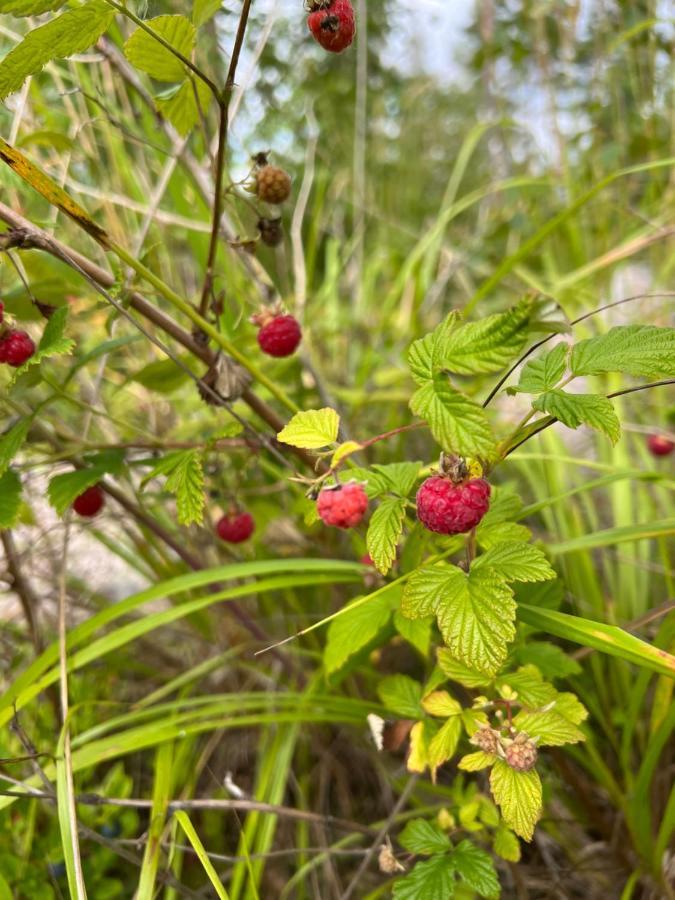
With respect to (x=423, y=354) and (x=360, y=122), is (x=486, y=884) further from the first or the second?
(x=360, y=122)

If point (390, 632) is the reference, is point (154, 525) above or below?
above

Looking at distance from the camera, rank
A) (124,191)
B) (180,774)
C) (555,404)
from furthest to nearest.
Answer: (124,191) < (180,774) < (555,404)

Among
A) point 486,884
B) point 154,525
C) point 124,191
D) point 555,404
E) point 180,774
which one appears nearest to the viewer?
point 555,404

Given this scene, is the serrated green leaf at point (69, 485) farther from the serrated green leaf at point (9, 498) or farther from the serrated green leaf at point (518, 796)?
the serrated green leaf at point (518, 796)

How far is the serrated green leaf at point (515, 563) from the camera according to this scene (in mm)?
409

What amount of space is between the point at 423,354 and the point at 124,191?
1.13m

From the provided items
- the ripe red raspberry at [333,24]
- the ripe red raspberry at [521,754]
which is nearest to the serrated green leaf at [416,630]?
the ripe red raspberry at [521,754]

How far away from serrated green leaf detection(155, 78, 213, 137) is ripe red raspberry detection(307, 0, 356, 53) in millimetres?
134

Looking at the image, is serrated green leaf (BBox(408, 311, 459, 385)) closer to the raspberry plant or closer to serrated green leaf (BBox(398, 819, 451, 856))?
the raspberry plant

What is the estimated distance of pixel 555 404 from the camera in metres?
0.38

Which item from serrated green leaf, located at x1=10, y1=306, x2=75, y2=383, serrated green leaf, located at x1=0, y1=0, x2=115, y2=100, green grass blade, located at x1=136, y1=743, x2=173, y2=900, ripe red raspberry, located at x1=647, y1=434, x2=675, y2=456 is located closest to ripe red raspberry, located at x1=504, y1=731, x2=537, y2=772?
green grass blade, located at x1=136, y1=743, x2=173, y2=900

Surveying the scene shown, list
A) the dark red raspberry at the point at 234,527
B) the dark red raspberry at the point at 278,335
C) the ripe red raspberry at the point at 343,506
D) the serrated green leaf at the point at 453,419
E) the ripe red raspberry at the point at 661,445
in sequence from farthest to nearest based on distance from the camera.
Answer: the ripe red raspberry at the point at 661,445, the dark red raspberry at the point at 234,527, the dark red raspberry at the point at 278,335, the ripe red raspberry at the point at 343,506, the serrated green leaf at the point at 453,419

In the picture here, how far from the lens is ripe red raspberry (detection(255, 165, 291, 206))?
60 cm

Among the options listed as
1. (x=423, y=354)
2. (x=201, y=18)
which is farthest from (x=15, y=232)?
(x=423, y=354)
